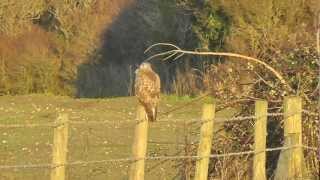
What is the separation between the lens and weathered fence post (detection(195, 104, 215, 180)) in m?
10.1

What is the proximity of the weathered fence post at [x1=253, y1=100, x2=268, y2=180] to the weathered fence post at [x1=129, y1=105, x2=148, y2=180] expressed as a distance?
1.36 meters

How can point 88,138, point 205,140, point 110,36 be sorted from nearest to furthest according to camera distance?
point 205,140 → point 88,138 → point 110,36

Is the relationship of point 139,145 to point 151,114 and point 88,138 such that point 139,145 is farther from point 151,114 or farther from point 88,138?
point 88,138

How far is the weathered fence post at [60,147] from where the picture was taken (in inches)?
351

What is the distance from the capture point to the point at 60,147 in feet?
29.3

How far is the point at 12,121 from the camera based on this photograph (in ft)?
81.4

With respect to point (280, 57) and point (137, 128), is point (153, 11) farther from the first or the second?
point (137, 128)

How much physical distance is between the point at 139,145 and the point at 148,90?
46.1 inches

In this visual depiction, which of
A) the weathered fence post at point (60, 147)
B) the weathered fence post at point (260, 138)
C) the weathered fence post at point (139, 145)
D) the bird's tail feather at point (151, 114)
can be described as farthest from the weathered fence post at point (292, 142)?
the weathered fence post at point (60, 147)

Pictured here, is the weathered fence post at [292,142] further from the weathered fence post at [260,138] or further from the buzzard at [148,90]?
the buzzard at [148,90]

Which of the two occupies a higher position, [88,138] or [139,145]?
[88,138]

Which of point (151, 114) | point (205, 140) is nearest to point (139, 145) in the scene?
point (151, 114)

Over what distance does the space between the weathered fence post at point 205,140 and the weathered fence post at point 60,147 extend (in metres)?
1.69

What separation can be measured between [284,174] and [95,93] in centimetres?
2762
